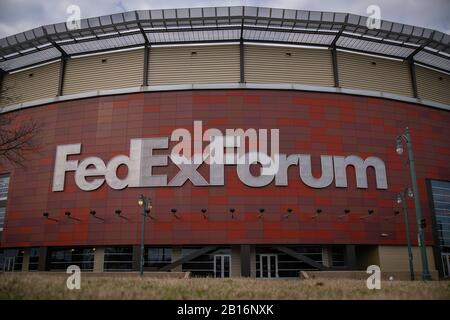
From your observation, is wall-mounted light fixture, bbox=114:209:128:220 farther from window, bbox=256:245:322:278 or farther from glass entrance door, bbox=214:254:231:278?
window, bbox=256:245:322:278

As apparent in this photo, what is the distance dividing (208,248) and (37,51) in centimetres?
2555

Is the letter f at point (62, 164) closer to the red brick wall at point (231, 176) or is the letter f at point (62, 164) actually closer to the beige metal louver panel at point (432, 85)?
the red brick wall at point (231, 176)

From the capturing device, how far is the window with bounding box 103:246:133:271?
114 ft

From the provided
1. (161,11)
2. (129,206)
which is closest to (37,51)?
(161,11)

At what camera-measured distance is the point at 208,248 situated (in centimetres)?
3372

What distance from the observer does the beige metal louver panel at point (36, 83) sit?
4038 cm

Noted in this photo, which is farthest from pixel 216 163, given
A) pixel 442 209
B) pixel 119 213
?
pixel 442 209

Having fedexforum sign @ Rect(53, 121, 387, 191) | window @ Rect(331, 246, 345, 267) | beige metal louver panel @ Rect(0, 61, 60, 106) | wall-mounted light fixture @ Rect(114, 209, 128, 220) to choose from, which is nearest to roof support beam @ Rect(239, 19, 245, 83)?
fedexforum sign @ Rect(53, 121, 387, 191)

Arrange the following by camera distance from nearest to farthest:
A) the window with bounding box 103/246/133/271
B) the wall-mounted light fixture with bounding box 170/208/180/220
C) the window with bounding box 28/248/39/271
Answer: the wall-mounted light fixture with bounding box 170/208/180/220, the window with bounding box 103/246/133/271, the window with bounding box 28/248/39/271

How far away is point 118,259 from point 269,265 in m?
13.3

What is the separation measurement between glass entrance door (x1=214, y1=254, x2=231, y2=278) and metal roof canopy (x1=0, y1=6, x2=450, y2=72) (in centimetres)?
2017

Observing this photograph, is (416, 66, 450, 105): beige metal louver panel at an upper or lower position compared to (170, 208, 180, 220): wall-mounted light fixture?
upper

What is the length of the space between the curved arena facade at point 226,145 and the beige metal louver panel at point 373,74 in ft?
0.43
